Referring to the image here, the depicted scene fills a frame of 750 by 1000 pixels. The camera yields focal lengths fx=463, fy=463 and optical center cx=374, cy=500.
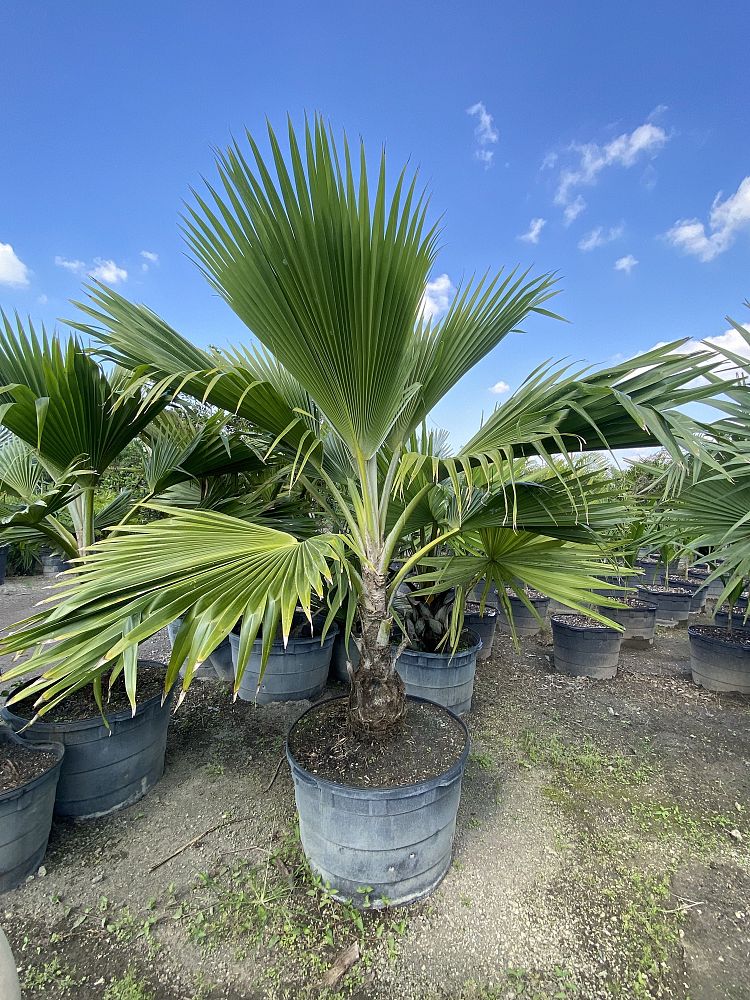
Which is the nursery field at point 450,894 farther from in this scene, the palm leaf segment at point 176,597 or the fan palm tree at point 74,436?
the fan palm tree at point 74,436

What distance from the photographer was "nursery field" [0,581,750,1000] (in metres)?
1.30

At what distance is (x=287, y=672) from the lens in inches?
112

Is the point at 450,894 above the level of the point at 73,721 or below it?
below

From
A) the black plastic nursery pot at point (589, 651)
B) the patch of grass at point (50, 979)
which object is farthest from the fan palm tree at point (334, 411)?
the black plastic nursery pot at point (589, 651)

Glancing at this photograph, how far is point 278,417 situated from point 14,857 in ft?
5.59

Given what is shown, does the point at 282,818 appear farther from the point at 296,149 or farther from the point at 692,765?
the point at 296,149

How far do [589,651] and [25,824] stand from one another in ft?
10.9

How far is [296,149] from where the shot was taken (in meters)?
1.11

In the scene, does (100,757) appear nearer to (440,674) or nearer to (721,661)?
(440,674)

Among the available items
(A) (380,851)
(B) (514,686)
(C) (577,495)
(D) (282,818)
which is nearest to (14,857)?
(D) (282,818)

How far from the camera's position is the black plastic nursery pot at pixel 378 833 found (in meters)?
1.44

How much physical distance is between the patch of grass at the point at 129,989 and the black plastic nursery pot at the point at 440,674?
1.57 m

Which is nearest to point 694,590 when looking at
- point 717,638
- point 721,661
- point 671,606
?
point 671,606

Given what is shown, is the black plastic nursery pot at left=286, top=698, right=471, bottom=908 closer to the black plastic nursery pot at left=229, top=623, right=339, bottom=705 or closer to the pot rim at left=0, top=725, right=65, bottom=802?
the pot rim at left=0, top=725, right=65, bottom=802
